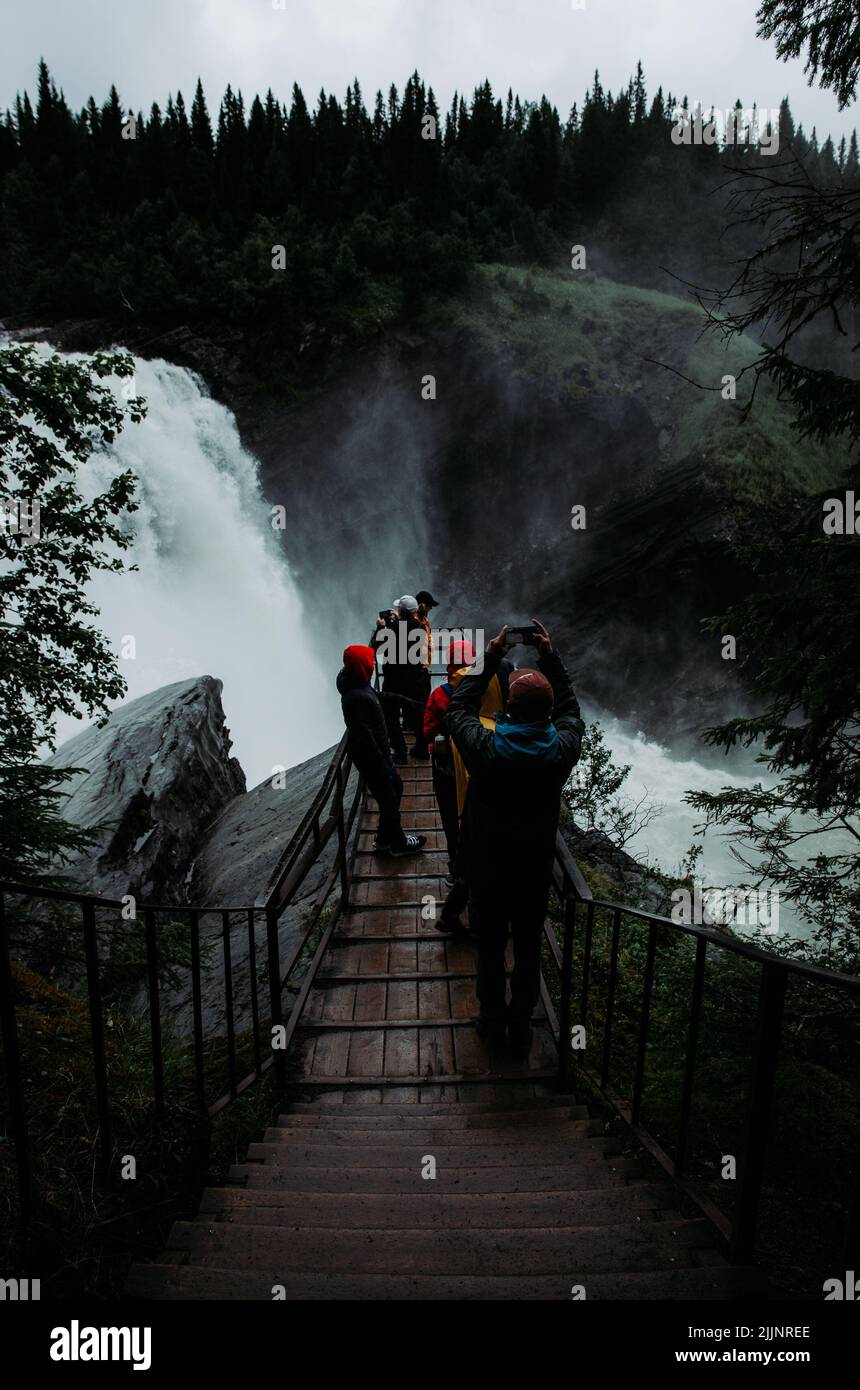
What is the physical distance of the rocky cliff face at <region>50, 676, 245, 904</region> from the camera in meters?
9.13

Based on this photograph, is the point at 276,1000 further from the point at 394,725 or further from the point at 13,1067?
the point at 394,725

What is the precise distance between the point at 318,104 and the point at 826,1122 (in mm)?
55931

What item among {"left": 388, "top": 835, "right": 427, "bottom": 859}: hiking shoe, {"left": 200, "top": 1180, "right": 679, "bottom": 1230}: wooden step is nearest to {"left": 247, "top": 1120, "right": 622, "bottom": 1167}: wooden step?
{"left": 200, "top": 1180, "right": 679, "bottom": 1230}: wooden step

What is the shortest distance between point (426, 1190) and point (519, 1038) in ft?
4.47

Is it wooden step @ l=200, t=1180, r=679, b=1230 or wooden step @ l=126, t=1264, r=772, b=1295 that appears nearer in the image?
wooden step @ l=126, t=1264, r=772, b=1295

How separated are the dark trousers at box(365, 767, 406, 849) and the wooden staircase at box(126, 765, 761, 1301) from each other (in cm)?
167

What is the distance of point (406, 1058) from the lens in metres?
4.21

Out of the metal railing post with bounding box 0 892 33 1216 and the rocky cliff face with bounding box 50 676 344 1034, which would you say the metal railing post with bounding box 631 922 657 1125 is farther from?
the rocky cliff face with bounding box 50 676 344 1034

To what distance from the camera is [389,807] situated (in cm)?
641

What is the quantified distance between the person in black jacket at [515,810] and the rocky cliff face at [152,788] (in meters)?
6.20

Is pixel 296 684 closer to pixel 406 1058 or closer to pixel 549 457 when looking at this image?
pixel 549 457

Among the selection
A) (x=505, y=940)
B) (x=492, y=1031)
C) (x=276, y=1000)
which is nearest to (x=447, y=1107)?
(x=492, y=1031)

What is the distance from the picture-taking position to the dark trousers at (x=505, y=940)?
3674 mm

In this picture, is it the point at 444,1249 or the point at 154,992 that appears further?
the point at 154,992
